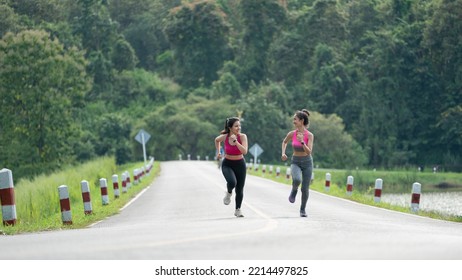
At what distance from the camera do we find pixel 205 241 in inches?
404

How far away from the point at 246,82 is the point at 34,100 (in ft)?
175

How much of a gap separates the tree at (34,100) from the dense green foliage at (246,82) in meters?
0.09

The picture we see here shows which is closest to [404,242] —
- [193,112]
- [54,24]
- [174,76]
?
[54,24]

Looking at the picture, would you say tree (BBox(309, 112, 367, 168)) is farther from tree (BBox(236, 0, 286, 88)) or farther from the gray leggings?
the gray leggings

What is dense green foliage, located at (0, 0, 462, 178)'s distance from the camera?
59062 mm

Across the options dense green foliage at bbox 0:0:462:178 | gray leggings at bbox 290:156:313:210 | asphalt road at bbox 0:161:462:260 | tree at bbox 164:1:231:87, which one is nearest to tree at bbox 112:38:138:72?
dense green foliage at bbox 0:0:462:178

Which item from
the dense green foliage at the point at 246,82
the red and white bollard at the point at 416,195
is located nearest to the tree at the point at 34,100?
the dense green foliage at the point at 246,82

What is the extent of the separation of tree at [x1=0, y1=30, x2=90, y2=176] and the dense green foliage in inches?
3.6

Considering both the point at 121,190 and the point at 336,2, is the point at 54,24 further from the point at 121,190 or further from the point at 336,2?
the point at 121,190

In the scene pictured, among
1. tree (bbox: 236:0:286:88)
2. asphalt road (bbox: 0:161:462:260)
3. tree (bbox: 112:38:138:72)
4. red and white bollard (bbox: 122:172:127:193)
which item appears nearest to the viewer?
asphalt road (bbox: 0:161:462:260)

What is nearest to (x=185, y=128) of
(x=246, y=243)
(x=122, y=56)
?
(x=122, y=56)

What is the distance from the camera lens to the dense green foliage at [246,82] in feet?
194

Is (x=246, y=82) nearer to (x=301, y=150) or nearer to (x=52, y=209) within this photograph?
(x=52, y=209)
